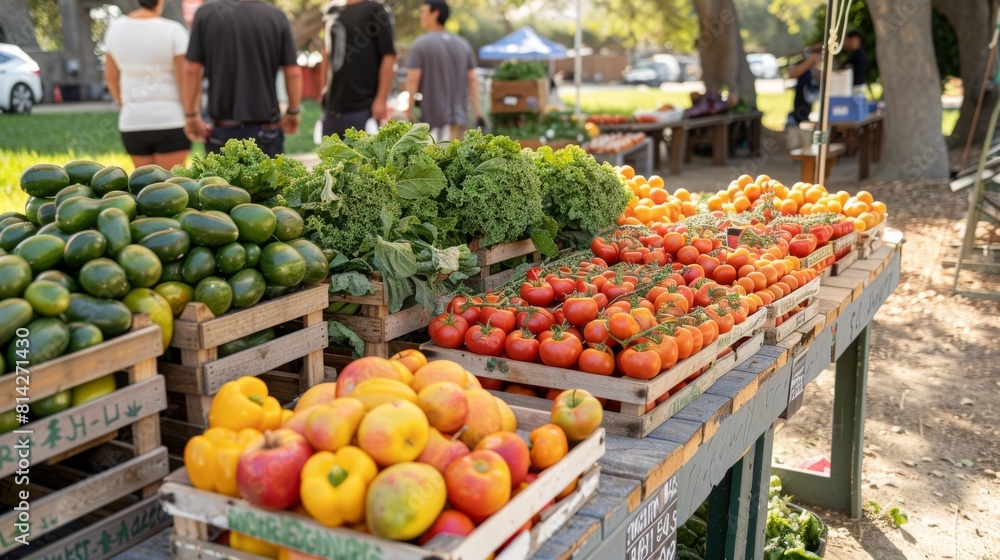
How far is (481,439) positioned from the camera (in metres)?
1.86

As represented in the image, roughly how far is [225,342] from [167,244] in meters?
0.28

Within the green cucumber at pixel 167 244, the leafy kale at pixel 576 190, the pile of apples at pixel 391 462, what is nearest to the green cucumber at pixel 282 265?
the green cucumber at pixel 167 244

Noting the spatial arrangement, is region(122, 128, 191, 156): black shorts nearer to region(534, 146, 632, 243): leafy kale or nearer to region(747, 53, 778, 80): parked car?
region(534, 146, 632, 243): leafy kale

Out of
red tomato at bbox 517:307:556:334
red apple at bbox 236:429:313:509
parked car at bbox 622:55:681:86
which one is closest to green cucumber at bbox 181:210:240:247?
red apple at bbox 236:429:313:509

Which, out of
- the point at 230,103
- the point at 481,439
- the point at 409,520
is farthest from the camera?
the point at 230,103

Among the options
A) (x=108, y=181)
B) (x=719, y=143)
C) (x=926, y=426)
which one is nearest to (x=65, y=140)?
(x=719, y=143)

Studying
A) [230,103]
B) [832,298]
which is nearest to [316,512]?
[832,298]

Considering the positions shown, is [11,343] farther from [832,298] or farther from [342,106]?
[342,106]

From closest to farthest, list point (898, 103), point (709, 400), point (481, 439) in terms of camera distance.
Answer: point (481, 439) → point (709, 400) → point (898, 103)

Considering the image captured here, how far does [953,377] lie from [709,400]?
451cm

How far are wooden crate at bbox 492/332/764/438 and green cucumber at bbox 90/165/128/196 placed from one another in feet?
4.08

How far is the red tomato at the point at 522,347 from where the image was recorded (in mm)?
2627

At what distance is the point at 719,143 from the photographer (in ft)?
52.0

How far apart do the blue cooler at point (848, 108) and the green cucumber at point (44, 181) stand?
483 inches
